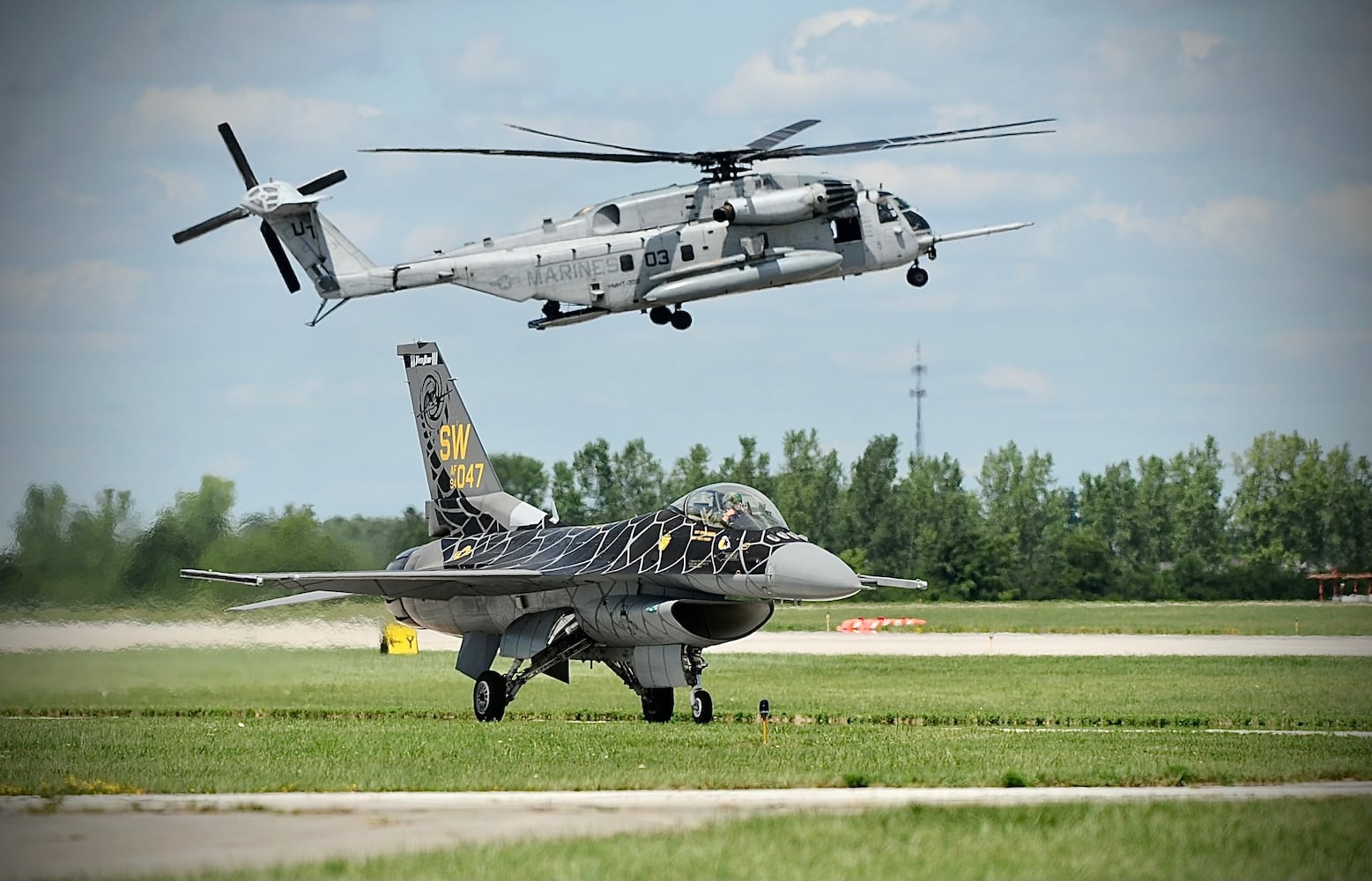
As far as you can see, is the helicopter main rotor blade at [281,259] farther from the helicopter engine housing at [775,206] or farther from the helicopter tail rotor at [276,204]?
the helicopter engine housing at [775,206]

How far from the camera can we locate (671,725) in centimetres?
2309

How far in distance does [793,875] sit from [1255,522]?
7253 cm

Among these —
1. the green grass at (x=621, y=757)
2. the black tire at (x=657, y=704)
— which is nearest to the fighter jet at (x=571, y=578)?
the black tire at (x=657, y=704)

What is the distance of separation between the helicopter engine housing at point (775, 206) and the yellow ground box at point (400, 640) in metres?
9.56

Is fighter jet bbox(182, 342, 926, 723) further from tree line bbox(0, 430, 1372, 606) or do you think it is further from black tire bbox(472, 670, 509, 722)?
tree line bbox(0, 430, 1372, 606)

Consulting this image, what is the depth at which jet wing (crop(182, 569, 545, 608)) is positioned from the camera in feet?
82.4

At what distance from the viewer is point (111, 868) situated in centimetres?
1143

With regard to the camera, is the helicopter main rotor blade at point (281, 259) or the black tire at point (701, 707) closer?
the black tire at point (701, 707)

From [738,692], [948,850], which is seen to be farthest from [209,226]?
[948,850]

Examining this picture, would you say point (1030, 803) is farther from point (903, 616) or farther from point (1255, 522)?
point (1255, 522)

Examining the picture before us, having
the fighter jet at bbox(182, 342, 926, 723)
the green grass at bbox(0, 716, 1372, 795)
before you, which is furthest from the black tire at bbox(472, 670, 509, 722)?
the green grass at bbox(0, 716, 1372, 795)

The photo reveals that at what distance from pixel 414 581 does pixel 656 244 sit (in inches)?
368

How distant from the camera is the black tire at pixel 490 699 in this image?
995 inches

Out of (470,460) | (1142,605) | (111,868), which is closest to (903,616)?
(1142,605)
